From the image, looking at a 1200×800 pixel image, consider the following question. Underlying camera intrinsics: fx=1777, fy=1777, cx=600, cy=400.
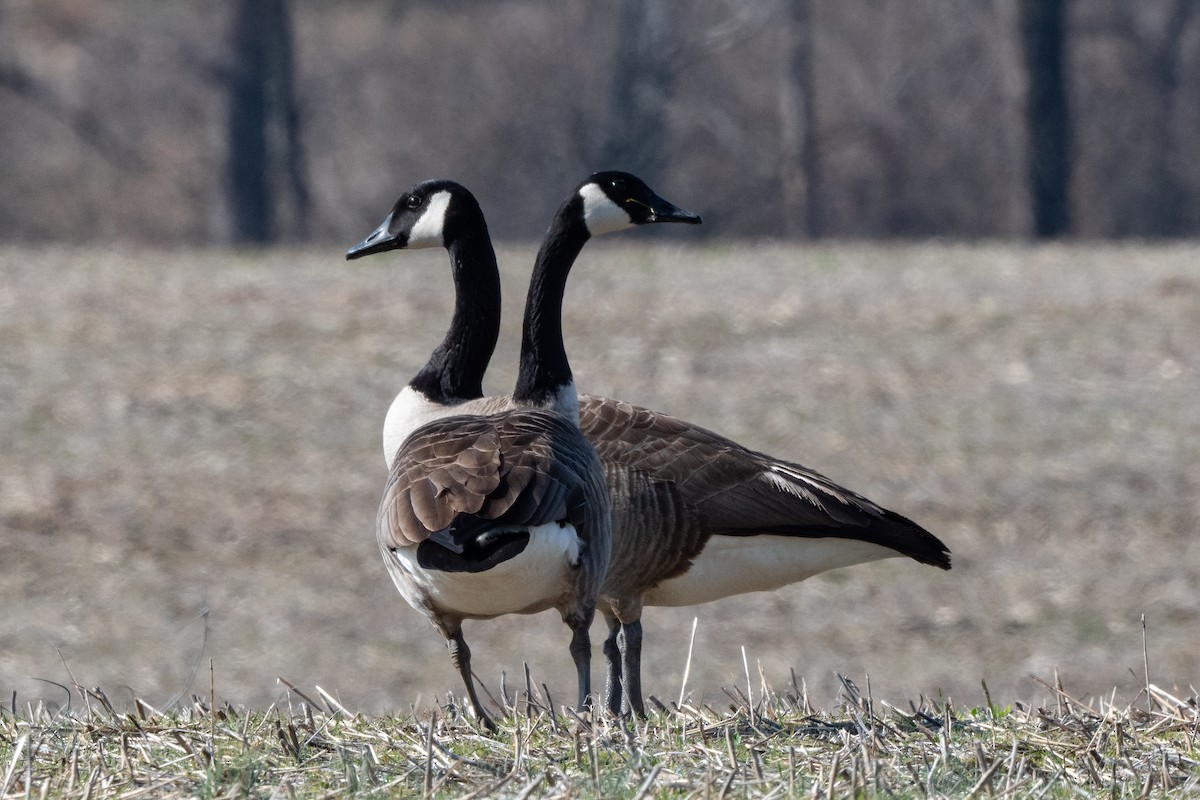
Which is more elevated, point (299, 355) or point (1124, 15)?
point (1124, 15)

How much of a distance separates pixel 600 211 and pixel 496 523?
1.88m

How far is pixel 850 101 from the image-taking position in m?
26.8

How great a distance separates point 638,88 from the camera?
25.4 metres

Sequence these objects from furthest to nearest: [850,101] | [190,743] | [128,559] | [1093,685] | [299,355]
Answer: [850,101]
[299,355]
[128,559]
[1093,685]
[190,743]

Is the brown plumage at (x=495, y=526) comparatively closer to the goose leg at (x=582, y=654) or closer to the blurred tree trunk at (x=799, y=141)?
the goose leg at (x=582, y=654)

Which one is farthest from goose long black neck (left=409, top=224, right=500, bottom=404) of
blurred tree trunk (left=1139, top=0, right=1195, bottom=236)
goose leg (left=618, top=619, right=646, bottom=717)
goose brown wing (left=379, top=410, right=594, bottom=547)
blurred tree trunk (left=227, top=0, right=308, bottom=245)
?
blurred tree trunk (left=1139, top=0, right=1195, bottom=236)

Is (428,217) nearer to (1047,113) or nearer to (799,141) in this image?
(1047,113)

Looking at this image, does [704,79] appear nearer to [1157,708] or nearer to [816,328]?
[816,328]

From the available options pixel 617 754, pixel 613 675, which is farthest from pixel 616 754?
pixel 613 675

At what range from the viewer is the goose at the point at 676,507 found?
5496 millimetres

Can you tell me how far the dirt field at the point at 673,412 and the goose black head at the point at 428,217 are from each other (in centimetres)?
371

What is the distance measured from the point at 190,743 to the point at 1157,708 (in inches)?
99.6

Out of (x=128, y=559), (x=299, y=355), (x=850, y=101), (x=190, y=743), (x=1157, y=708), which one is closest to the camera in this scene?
(x=190, y=743)

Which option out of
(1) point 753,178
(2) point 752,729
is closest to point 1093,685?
(2) point 752,729
